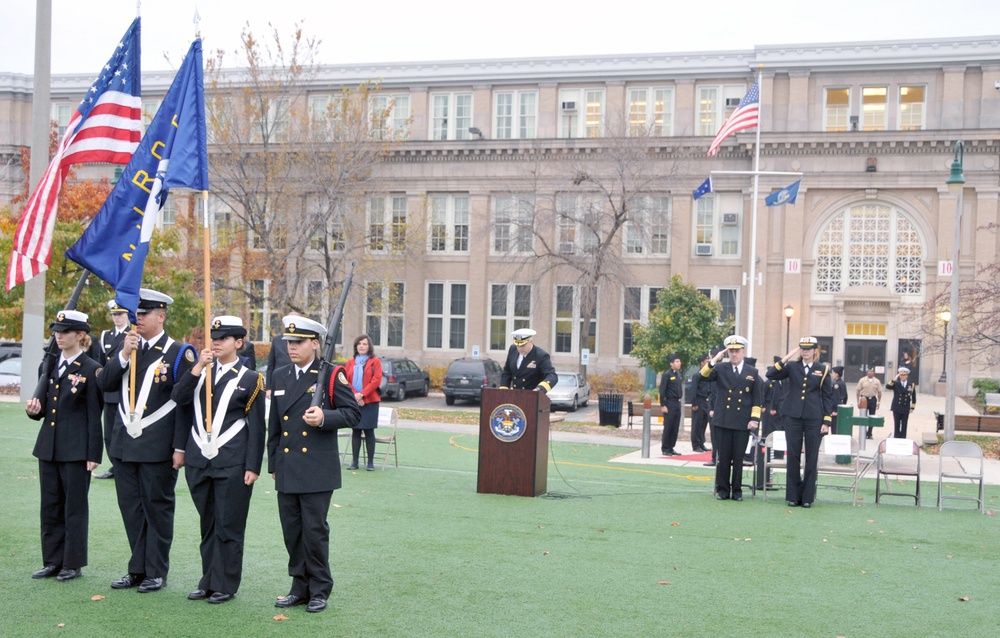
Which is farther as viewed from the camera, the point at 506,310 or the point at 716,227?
the point at 506,310

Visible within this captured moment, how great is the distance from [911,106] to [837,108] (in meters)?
3.00

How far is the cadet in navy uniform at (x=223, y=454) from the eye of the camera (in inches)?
278

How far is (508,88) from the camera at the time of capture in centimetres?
Result: 4803

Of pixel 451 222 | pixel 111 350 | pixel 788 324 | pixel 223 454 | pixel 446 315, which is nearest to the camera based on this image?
pixel 223 454

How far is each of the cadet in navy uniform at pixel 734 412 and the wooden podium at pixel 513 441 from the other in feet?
7.33

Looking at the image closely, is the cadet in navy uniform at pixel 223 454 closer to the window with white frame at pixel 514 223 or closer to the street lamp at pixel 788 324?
the street lamp at pixel 788 324

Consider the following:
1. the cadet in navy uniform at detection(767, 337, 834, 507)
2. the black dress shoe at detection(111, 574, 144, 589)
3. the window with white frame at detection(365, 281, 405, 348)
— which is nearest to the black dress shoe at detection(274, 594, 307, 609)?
the black dress shoe at detection(111, 574, 144, 589)

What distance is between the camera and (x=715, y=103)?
45.6 metres

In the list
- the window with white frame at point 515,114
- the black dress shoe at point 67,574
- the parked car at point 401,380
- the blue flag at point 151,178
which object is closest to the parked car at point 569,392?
the parked car at point 401,380

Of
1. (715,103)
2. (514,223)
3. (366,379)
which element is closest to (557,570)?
(366,379)

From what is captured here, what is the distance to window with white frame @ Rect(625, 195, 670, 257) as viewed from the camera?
42.1 m

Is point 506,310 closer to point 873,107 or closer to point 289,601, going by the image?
point 873,107

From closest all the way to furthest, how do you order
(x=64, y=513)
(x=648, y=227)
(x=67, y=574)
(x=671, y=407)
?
(x=67, y=574)
(x=64, y=513)
(x=671, y=407)
(x=648, y=227)

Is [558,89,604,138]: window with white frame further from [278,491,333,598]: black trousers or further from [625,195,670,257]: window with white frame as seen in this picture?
[278,491,333,598]: black trousers
